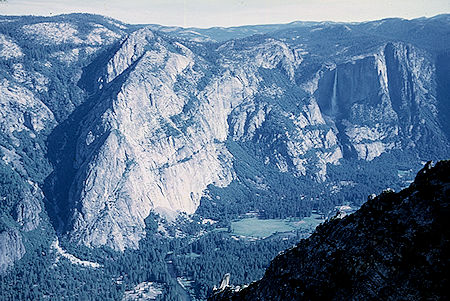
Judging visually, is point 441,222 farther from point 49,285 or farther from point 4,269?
point 4,269

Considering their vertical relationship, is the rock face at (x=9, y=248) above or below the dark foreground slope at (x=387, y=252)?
below

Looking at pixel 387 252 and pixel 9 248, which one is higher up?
pixel 387 252

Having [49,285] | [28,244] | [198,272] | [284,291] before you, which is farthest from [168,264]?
[284,291]

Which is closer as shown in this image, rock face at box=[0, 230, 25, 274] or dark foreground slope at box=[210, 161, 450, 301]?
dark foreground slope at box=[210, 161, 450, 301]

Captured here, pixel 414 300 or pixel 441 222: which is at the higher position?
pixel 441 222

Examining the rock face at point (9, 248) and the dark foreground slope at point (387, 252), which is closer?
the dark foreground slope at point (387, 252)

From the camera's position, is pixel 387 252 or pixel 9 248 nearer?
pixel 387 252

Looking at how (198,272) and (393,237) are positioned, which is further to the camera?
(198,272)

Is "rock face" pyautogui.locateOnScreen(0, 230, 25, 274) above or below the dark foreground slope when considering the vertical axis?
below
